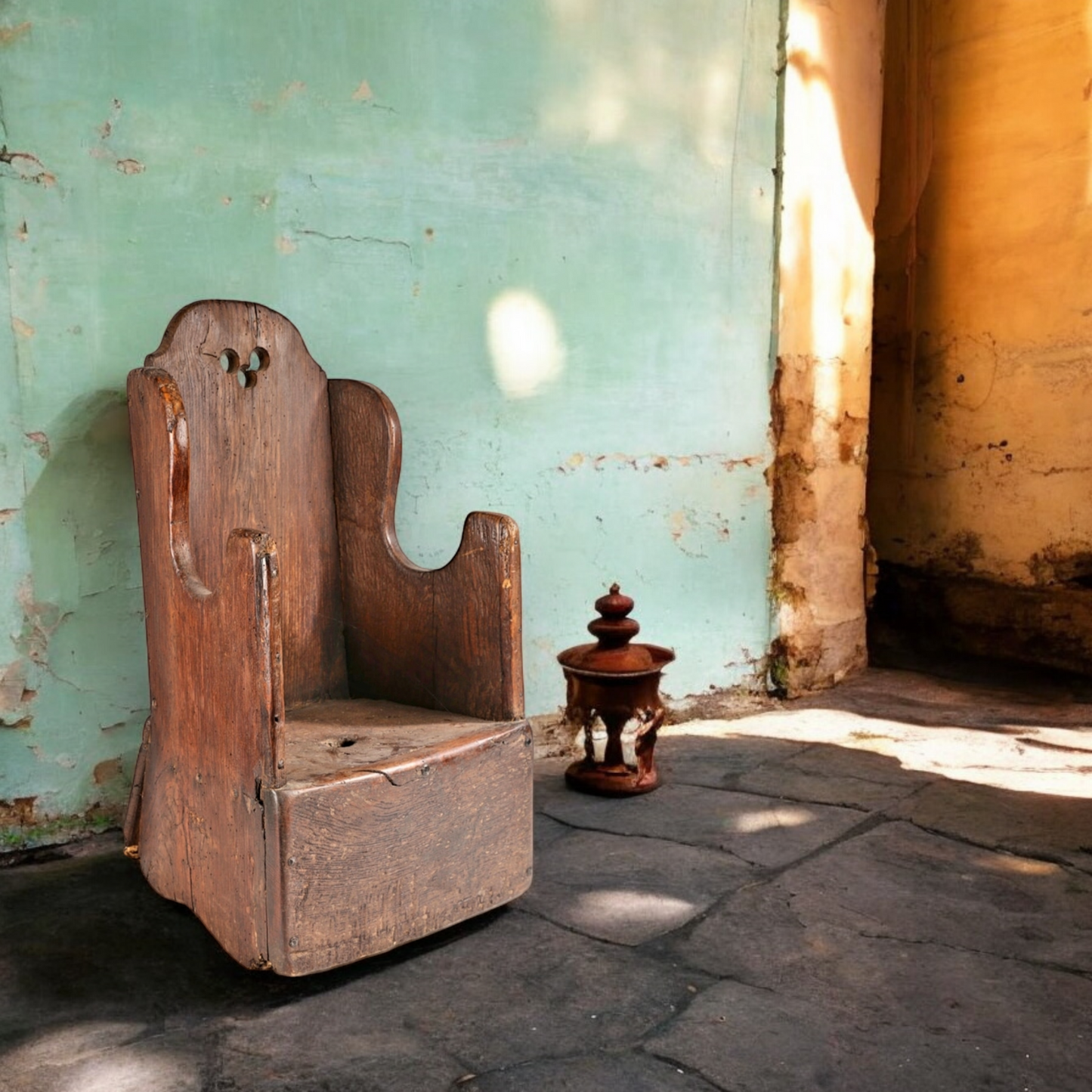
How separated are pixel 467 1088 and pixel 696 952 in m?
0.52

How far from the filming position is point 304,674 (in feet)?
7.27

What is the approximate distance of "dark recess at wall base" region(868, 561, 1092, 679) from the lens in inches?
147

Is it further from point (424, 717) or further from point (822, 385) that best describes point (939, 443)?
point (424, 717)

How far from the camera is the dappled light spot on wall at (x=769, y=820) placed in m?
2.38

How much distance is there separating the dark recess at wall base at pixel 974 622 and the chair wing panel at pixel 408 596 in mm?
2348

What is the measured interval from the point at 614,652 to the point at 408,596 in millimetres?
594

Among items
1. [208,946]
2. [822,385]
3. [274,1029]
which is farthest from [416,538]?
[822,385]

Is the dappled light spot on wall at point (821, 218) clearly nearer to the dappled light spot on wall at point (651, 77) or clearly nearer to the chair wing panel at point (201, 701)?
the dappled light spot on wall at point (651, 77)

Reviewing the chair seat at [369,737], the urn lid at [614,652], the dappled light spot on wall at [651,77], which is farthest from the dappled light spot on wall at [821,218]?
the chair seat at [369,737]

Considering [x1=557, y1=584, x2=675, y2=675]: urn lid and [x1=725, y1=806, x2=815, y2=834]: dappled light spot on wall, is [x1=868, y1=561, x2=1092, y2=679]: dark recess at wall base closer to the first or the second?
[x1=725, y1=806, x2=815, y2=834]: dappled light spot on wall

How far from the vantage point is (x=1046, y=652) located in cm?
381

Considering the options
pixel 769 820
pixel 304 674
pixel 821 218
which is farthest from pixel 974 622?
pixel 304 674

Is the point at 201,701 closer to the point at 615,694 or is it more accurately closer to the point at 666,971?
the point at 666,971

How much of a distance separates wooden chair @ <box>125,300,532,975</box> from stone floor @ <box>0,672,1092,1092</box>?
9 centimetres
